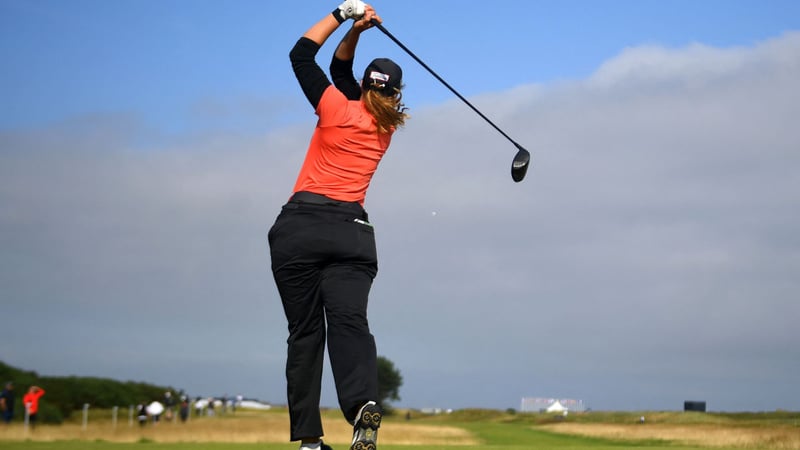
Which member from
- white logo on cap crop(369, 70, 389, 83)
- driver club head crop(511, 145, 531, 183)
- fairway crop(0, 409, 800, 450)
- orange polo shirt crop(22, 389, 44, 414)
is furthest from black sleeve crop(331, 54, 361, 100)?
orange polo shirt crop(22, 389, 44, 414)

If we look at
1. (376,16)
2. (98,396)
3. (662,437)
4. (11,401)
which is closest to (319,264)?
(376,16)

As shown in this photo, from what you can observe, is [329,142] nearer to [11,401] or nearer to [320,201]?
[320,201]

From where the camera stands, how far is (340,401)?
566cm

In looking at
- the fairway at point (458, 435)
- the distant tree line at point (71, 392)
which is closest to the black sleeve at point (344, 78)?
the fairway at point (458, 435)

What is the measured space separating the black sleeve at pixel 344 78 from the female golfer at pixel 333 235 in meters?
0.13

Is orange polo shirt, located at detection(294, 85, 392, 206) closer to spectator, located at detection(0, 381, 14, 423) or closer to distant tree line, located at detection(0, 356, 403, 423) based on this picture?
spectator, located at detection(0, 381, 14, 423)

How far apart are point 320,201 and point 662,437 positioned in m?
27.3

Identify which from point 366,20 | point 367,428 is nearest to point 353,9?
point 366,20

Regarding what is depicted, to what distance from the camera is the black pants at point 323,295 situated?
229 inches

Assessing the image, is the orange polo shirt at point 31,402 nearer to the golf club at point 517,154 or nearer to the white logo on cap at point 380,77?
the golf club at point 517,154

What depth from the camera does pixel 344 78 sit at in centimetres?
642

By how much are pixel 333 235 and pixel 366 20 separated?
141 cm

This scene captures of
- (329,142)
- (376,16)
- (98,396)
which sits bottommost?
(98,396)

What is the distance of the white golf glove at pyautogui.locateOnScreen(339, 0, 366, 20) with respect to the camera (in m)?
6.21
